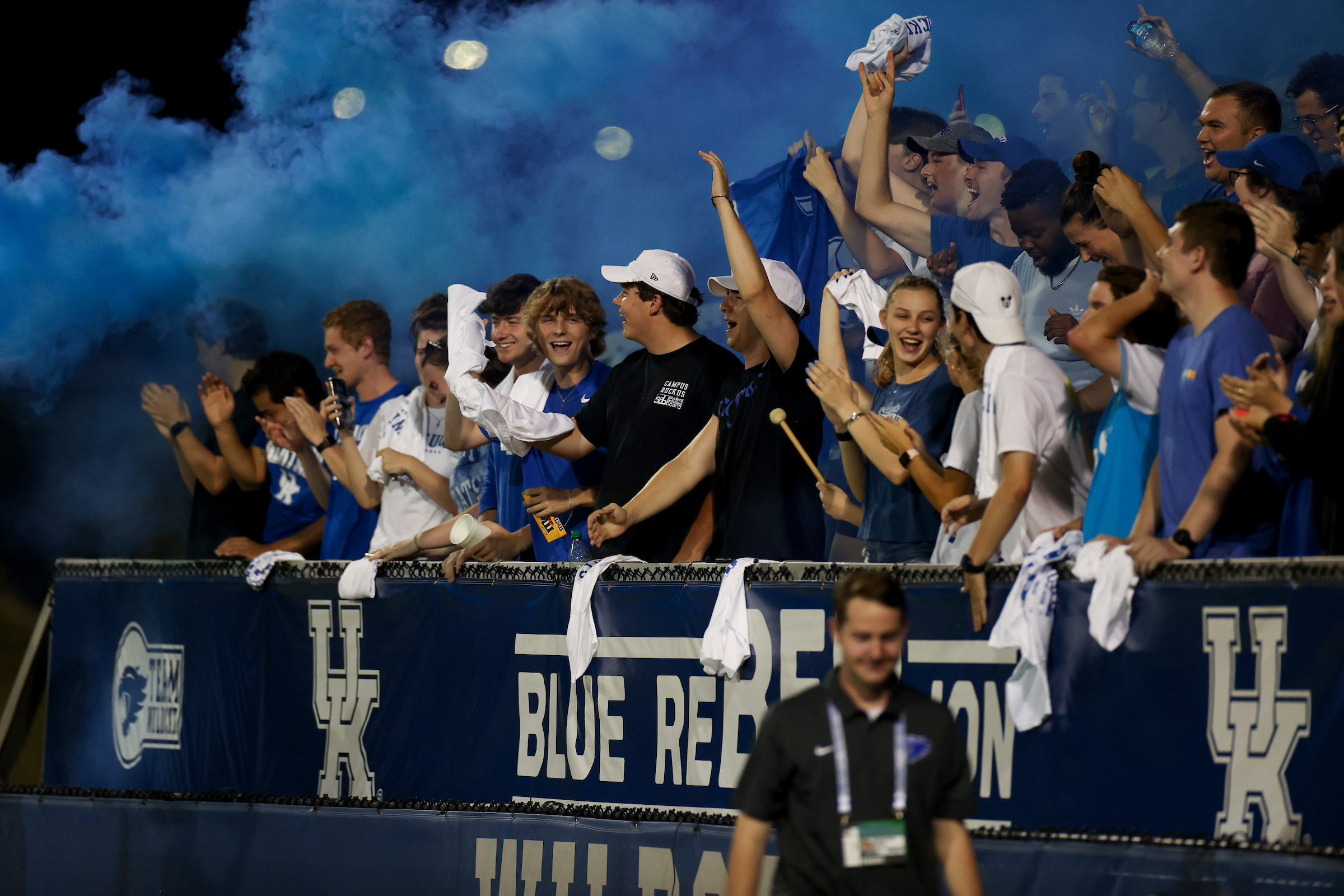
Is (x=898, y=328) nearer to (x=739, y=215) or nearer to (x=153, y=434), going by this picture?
(x=739, y=215)

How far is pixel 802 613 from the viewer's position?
18.0ft

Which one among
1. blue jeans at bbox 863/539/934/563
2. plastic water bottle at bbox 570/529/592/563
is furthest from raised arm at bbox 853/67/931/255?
plastic water bottle at bbox 570/529/592/563

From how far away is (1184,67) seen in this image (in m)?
6.71

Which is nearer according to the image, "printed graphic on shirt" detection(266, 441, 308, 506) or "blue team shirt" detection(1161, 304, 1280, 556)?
"blue team shirt" detection(1161, 304, 1280, 556)

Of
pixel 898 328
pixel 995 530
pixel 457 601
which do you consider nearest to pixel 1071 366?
pixel 898 328

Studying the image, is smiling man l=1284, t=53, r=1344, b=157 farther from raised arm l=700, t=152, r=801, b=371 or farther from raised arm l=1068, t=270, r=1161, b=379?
raised arm l=700, t=152, r=801, b=371

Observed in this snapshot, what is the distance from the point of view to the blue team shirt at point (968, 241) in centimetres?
677

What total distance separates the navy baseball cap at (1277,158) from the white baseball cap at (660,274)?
2.34 metres

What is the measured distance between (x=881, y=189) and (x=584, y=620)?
2699mm

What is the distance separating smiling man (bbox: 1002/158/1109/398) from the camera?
21.3 feet

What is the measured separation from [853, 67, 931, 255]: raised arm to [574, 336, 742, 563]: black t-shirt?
1.23 metres

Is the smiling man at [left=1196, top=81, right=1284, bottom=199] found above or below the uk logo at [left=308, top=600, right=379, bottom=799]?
above

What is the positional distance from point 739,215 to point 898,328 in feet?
8.89

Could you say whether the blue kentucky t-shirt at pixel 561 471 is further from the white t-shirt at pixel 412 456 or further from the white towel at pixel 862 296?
the white towel at pixel 862 296
